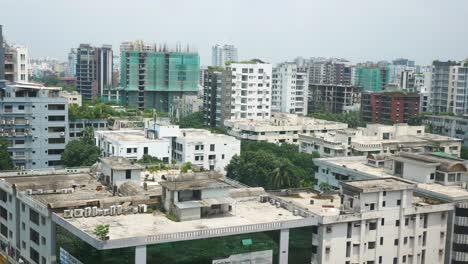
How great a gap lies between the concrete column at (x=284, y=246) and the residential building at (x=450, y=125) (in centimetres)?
4059

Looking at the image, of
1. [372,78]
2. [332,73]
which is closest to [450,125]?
[372,78]

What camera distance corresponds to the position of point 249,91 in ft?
208

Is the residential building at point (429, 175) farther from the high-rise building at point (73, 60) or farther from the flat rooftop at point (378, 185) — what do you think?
the high-rise building at point (73, 60)

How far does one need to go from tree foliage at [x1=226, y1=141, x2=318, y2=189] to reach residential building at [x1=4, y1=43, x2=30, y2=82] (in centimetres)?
2776

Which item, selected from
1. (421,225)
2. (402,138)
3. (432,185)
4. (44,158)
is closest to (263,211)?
(421,225)

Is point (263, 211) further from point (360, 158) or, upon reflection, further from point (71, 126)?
point (71, 126)

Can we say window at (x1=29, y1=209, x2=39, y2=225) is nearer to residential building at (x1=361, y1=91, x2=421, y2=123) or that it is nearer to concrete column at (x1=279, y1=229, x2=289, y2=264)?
concrete column at (x1=279, y1=229, x2=289, y2=264)

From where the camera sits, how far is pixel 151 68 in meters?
81.9

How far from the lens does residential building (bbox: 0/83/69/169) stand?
135ft

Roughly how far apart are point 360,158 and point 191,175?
13.4m

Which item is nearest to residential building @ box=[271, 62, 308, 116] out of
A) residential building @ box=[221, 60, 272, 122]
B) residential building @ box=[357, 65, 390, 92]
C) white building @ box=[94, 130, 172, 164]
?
residential building @ box=[221, 60, 272, 122]

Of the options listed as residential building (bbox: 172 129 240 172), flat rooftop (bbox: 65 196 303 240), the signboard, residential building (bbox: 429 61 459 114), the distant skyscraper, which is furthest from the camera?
the distant skyscraper

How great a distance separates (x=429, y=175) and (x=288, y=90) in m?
47.9

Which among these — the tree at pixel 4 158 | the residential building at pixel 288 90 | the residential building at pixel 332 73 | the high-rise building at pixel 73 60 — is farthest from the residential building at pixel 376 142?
the high-rise building at pixel 73 60
